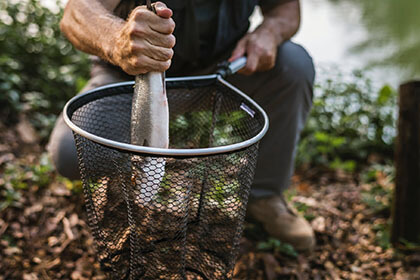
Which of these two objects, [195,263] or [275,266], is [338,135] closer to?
[275,266]

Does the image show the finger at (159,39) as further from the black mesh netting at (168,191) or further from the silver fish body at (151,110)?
the black mesh netting at (168,191)

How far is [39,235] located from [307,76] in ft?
4.42

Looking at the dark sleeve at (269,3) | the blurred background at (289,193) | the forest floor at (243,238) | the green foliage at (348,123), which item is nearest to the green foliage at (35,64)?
the blurred background at (289,193)

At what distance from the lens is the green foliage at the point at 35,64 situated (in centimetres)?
258

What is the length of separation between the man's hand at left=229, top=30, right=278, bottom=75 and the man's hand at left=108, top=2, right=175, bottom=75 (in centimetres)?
61

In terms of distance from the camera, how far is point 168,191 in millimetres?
1144

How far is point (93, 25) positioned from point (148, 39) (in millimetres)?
353

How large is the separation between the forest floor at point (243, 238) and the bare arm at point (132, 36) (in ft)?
2.85

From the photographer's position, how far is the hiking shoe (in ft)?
6.20

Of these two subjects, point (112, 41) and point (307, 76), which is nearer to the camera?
point (112, 41)

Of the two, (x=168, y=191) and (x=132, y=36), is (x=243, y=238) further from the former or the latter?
(x=132, y=36)

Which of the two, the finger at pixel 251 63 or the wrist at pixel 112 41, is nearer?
the wrist at pixel 112 41

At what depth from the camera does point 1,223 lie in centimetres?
176

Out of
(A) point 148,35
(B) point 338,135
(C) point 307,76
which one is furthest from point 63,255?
(B) point 338,135
